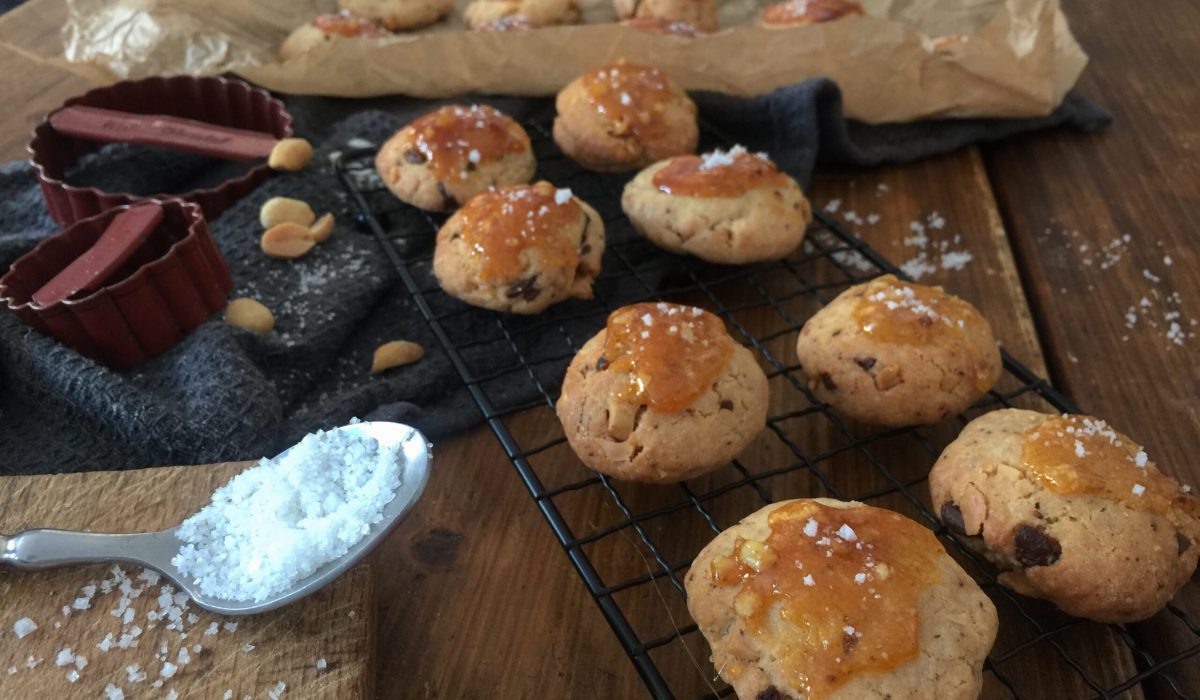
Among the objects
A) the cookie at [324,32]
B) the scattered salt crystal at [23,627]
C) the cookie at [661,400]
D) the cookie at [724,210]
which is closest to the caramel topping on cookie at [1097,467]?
the cookie at [661,400]

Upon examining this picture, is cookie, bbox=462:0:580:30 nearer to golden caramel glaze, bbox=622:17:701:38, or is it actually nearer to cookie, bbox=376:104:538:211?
golden caramel glaze, bbox=622:17:701:38

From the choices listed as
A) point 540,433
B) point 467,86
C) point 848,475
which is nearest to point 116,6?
point 467,86

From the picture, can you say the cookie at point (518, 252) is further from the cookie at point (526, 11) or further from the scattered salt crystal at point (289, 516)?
the cookie at point (526, 11)

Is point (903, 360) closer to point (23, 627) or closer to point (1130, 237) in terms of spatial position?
point (1130, 237)

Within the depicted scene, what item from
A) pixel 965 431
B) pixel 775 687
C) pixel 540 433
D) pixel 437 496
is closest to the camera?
pixel 775 687

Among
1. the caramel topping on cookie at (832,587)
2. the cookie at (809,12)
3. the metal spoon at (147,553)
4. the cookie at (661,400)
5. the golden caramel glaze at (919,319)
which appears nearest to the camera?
the caramel topping on cookie at (832,587)

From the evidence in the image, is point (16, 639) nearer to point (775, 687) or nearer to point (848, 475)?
point (775, 687)
